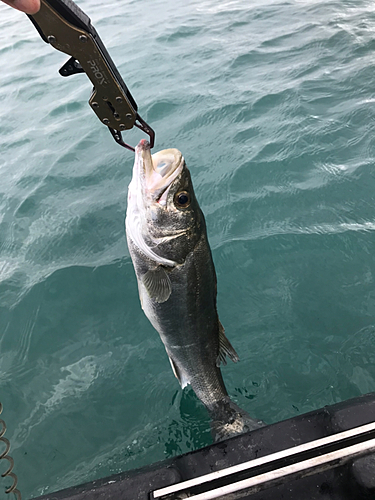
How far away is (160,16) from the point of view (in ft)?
53.5

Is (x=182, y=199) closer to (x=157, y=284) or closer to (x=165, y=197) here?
(x=165, y=197)

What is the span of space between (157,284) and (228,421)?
1479 millimetres

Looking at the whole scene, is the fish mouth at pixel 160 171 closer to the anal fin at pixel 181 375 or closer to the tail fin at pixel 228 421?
the anal fin at pixel 181 375

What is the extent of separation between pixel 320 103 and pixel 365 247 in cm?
443

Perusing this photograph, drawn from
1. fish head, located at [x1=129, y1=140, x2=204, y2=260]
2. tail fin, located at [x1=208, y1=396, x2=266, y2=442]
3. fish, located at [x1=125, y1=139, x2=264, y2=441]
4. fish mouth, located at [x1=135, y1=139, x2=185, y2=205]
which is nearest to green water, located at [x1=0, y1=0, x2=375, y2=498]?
tail fin, located at [x1=208, y1=396, x2=266, y2=442]

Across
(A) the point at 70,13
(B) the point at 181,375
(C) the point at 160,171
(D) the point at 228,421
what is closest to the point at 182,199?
(C) the point at 160,171

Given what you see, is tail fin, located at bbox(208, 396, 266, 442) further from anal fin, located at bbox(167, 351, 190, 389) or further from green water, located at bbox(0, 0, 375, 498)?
green water, located at bbox(0, 0, 375, 498)

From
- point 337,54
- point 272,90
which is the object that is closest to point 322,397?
point 272,90

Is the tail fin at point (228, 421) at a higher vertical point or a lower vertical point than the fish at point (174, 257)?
lower

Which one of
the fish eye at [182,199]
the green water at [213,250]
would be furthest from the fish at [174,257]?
the green water at [213,250]

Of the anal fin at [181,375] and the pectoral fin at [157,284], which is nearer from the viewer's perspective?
the pectoral fin at [157,284]

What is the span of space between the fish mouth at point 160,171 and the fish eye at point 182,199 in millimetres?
83

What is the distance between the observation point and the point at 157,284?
9.18 feet

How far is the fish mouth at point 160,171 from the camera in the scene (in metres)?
2.68
